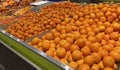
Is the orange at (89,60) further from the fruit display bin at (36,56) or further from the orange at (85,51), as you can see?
the fruit display bin at (36,56)

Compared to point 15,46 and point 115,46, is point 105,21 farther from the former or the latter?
point 15,46

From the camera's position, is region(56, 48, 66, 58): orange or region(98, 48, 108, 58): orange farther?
region(56, 48, 66, 58): orange

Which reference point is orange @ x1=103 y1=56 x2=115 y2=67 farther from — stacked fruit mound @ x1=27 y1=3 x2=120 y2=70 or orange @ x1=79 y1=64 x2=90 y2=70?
orange @ x1=79 y1=64 x2=90 y2=70

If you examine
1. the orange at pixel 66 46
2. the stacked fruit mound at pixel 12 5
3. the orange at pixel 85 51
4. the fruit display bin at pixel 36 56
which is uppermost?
the orange at pixel 85 51

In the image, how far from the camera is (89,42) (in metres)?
2.12

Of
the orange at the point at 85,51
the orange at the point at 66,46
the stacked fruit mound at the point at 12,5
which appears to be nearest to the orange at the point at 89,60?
the orange at the point at 85,51

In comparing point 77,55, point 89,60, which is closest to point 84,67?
point 89,60

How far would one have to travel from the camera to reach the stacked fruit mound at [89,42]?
1845 mm

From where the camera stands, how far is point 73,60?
199 centimetres

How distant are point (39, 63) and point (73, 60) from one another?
1.17 feet

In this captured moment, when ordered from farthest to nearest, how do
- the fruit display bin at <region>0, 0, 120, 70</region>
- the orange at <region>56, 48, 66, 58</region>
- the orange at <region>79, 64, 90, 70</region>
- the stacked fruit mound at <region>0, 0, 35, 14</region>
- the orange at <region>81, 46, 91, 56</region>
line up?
the stacked fruit mound at <region>0, 0, 35, 14</region>
the orange at <region>56, 48, 66, 58</region>
the orange at <region>81, 46, 91, 56</region>
the fruit display bin at <region>0, 0, 120, 70</region>
the orange at <region>79, 64, 90, 70</region>

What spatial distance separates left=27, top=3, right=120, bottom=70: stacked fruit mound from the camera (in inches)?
72.7

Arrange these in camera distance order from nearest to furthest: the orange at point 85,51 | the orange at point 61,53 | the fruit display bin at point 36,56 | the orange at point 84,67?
the orange at point 84,67 → the fruit display bin at point 36,56 → the orange at point 85,51 → the orange at point 61,53

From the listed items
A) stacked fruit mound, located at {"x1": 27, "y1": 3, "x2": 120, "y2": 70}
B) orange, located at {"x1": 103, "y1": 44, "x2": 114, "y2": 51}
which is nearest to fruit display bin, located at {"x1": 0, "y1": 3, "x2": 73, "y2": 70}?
stacked fruit mound, located at {"x1": 27, "y1": 3, "x2": 120, "y2": 70}
